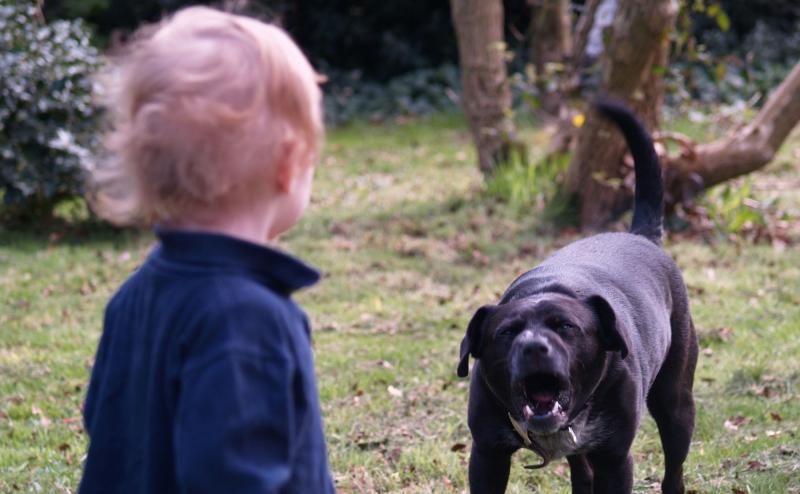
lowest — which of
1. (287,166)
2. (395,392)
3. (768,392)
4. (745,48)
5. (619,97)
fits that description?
(745,48)

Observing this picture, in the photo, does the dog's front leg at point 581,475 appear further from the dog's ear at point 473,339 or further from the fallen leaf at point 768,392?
the fallen leaf at point 768,392

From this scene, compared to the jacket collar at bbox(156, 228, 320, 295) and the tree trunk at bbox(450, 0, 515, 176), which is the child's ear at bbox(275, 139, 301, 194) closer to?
the jacket collar at bbox(156, 228, 320, 295)

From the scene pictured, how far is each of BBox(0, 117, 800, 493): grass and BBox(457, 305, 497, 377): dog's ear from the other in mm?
1089

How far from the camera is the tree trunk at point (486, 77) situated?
31.4ft

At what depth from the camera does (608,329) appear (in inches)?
123

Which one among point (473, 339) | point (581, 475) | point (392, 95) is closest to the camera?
point (473, 339)

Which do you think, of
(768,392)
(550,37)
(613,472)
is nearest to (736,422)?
(768,392)

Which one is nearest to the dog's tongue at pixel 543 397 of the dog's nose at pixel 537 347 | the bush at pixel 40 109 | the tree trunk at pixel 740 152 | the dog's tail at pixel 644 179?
the dog's nose at pixel 537 347

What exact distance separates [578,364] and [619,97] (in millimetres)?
5233

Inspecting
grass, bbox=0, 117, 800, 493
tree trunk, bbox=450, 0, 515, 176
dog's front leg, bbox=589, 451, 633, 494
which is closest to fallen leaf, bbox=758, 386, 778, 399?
grass, bbox=0, 117, 800, 493

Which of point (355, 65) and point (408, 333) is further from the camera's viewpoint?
point (355, 65)

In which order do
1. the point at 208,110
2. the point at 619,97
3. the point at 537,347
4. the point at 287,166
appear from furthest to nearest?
the point at 619,97
the point at 537,347
the point at 287,166
the point at 208,110

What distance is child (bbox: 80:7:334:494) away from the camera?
5.44 feet

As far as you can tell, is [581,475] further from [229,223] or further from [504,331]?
[229,223]
